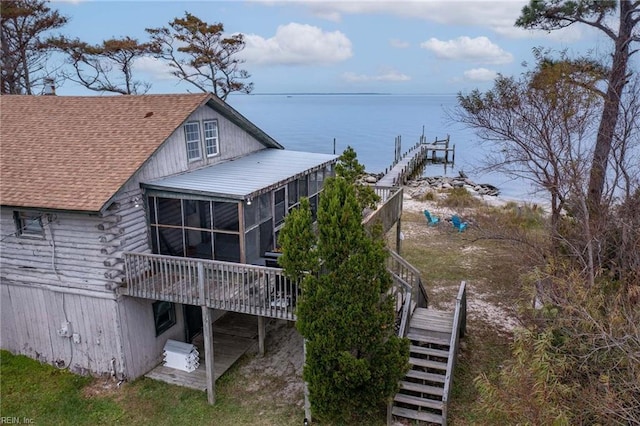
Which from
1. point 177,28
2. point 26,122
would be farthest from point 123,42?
point 26,122

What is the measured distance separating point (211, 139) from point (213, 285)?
5.15m

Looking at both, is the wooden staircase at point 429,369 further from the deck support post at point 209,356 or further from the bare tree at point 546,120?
the bare tree at point 546,120

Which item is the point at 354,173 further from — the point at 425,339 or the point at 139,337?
the point at 139,337

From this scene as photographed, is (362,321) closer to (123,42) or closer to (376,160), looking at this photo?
(123,42)

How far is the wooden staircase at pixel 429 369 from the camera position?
9781mm

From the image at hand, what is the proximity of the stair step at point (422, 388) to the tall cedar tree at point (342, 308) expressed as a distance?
913 mm

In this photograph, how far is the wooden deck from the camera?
1184cm

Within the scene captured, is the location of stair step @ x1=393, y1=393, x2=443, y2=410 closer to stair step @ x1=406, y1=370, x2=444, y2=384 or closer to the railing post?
stair step @ x1=406, y1=370, x2=444, y2=384

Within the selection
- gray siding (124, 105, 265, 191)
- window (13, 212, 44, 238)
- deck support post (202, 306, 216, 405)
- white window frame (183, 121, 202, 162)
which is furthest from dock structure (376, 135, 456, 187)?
window (13, 212, 44, 238)

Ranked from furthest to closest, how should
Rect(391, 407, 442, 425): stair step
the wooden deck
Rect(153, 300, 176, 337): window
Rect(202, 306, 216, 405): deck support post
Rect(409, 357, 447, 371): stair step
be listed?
1. Rect(153, 300, 176, 337): window
2. the wooden deck
3. Rect(202, 306, 216, 405): deck support post
4. Rect(409, 357, 447, 371): stair step
5. Rect(391, 407, 442, 425): stair step

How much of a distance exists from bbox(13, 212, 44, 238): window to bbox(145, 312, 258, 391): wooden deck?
14.8ft

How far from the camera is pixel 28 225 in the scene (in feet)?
38.0

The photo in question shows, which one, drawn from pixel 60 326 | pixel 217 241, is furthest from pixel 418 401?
pixel 60 326

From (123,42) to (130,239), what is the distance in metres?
29.3
